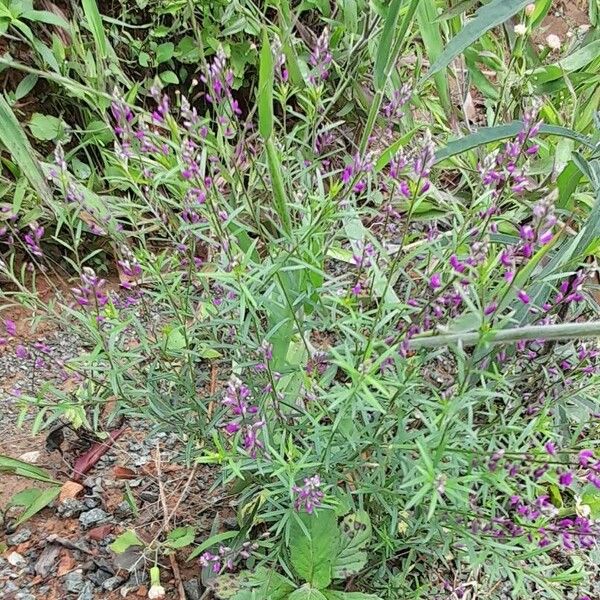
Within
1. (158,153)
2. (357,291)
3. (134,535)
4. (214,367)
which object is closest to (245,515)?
(134,535)

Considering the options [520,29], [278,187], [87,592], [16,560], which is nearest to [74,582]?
[87,592]

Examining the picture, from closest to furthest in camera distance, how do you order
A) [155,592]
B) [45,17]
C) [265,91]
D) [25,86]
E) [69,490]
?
1. [265,91]
2. [155,592]
3. [69,490]
4. [45,17]
5. [25,86]

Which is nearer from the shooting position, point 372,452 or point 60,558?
point 372,452

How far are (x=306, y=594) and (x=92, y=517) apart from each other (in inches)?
20.3

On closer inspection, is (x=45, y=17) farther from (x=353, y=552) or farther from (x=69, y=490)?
(x=353, y=552)

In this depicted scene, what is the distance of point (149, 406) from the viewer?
48.4 inches

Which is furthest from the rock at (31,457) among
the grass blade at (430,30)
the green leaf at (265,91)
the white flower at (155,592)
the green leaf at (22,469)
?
the grass blade at (430,30)

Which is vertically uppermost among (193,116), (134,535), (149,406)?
(193,116)

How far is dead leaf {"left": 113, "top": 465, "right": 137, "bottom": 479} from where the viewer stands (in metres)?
1.54

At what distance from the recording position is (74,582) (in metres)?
1.36

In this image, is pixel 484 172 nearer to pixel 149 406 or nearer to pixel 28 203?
pixel 149 406

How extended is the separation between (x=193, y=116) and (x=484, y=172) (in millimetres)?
387

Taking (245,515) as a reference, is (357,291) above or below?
above

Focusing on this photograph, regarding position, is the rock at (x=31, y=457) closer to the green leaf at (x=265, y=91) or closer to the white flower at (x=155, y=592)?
the white flower at (x=155, y=592)
